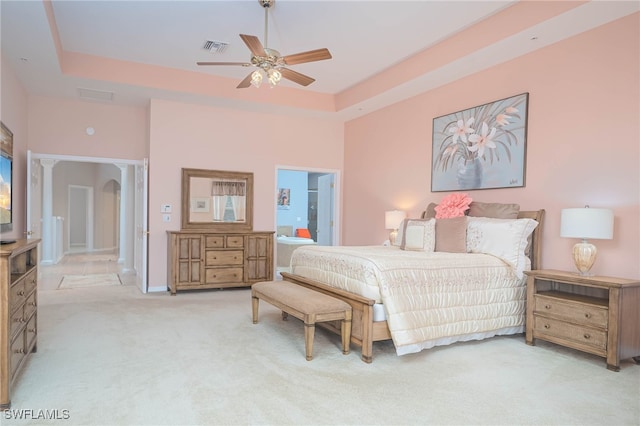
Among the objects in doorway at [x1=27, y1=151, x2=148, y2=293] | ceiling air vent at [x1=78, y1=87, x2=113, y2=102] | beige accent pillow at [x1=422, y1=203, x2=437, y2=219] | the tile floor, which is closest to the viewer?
beige accent pillow at [x1=422, y1=203, x2=437, y2=219]

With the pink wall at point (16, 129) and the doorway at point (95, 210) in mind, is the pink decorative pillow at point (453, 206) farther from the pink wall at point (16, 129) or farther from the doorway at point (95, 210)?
the pink wall at point (16, 129)

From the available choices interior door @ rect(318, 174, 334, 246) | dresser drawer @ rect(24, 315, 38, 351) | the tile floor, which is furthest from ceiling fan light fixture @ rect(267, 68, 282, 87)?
the tile floor

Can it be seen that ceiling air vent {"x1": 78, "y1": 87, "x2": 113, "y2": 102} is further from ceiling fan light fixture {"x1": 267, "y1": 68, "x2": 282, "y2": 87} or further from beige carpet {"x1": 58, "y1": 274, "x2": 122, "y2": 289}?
ceiling fan light fixture {"x1": 267, "y1": 68, "x2": 282, "y2": 87}

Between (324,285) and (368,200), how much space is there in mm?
3131

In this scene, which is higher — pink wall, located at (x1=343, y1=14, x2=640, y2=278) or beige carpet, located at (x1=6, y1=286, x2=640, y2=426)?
pink wall, located at (x1=343, y1=14, x2=640, y2=278)

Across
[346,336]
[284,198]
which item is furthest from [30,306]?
[284,198]

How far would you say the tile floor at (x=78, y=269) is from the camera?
6.56m

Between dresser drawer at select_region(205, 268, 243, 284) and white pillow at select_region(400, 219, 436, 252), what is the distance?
260 cm

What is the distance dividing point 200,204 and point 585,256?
4924 mm

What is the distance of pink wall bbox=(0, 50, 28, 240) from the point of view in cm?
429

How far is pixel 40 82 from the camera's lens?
5.15 m

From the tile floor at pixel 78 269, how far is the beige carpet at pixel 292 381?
9.49 ft

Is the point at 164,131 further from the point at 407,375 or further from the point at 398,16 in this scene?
the point at 407,375

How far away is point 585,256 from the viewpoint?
10.8ft
